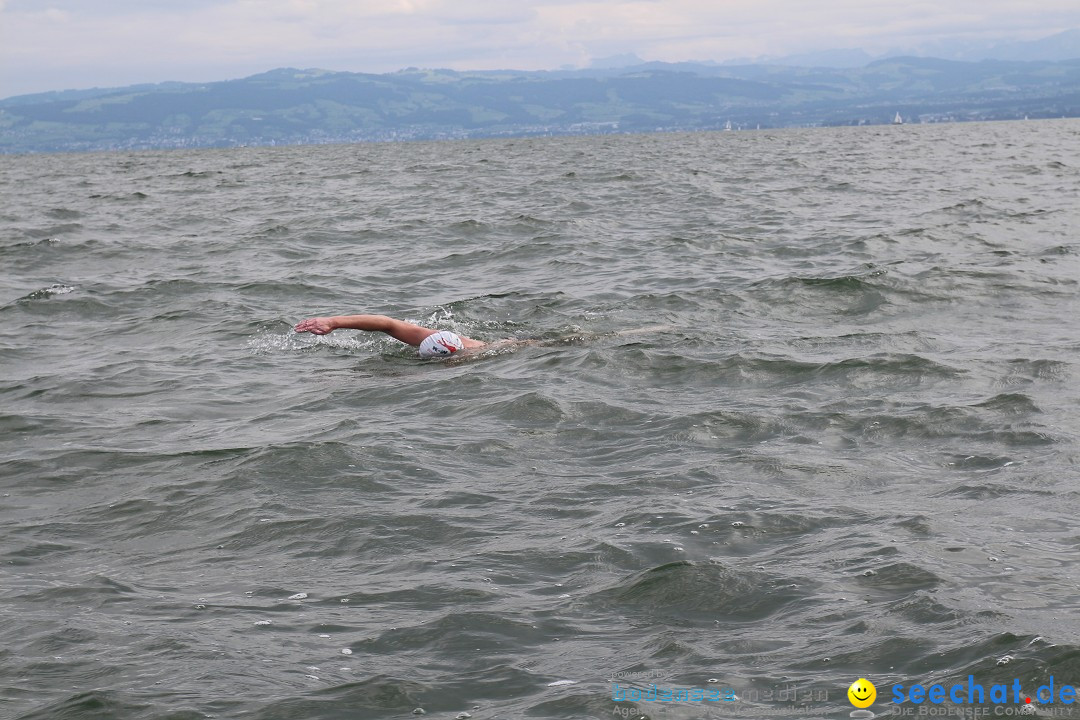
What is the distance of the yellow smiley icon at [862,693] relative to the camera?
4625 millimetres

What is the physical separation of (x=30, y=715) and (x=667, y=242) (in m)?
17.5

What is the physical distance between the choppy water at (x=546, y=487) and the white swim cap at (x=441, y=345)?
0.27 m

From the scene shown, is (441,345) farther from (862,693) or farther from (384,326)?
(862,693)

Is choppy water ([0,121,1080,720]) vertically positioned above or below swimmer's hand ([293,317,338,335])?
below

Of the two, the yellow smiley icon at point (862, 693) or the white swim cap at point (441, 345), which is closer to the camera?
the yellow smiley icon at point (862, 693)

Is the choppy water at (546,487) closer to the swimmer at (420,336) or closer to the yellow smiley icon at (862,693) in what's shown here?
the yellow smiley icon at (862,693)

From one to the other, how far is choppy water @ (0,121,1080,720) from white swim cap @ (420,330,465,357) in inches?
10.5

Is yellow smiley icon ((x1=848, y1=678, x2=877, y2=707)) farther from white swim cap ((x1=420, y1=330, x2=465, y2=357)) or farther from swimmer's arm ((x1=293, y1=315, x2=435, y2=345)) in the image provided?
white swim cap ((x1=420, y1=330, x2=465, y2=357))

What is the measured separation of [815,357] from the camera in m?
11.2

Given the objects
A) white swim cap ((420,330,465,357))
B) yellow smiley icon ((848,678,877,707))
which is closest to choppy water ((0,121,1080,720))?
yellow smiley icon ((848,678,877,707))

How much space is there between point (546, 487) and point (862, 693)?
132 inches

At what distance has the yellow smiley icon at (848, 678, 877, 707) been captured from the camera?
462cm

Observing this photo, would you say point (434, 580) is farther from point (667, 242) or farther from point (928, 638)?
point (667, 242)

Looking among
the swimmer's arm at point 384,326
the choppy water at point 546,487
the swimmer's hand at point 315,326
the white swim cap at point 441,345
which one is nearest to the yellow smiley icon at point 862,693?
the choppy water at point 546,487
